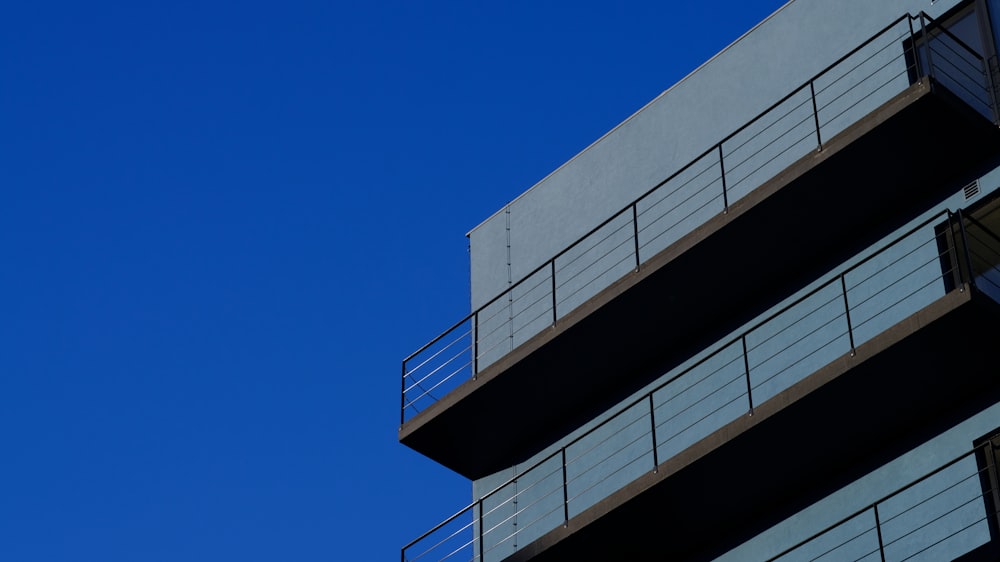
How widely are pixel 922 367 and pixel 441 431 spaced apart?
7588 mm

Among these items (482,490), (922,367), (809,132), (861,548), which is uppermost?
(809,132)

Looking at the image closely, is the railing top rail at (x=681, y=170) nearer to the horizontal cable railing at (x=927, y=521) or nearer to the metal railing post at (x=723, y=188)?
the metal railing post at (x=723, y=188)

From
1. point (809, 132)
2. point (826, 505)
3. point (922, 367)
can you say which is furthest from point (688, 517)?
point (809, 132)

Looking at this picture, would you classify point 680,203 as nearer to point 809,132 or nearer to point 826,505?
point 809,132

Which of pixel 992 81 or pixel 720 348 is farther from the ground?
pixel 992 81

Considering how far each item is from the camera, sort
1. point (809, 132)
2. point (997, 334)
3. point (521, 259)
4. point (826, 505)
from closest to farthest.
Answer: point (997, 334) → point (826, 505) → point (809, 132) → point (521, 259)

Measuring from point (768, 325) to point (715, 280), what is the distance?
0.89 meters

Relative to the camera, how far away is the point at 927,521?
64.0 ft

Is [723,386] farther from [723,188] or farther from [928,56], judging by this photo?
[928,56]

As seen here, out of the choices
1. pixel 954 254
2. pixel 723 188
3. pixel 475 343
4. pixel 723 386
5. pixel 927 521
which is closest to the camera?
pixel 927 521

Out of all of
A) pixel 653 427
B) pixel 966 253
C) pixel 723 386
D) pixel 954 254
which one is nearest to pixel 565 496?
Result: pixel 653 427

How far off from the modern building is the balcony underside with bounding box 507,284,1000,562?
0.09ft

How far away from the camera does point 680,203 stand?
2464 centimetres

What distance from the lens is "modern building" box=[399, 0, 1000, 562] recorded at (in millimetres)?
20047
